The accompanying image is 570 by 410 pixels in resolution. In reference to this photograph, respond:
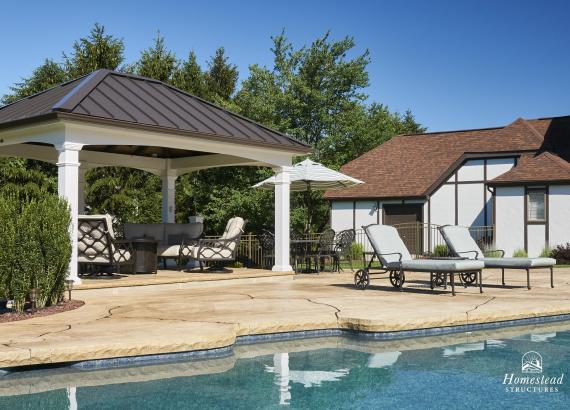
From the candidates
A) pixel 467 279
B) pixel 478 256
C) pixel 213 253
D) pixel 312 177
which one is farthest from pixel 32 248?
pixel 312 177

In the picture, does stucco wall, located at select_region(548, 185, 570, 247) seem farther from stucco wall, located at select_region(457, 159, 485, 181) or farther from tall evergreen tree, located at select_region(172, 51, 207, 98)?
tall evergreen tree, located at select_region(172, 51, 207, 98)

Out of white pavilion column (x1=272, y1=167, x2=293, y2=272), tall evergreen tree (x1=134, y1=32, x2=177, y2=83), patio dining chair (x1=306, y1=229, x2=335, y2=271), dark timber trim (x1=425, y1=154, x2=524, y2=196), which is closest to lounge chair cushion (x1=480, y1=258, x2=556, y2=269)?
patio dining chair (x1=306, y1=229, x2=335, y2=271)

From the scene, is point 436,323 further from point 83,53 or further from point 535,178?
point 83,53

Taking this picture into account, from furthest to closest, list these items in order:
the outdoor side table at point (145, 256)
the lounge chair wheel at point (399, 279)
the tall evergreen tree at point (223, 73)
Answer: the tall evergreen tree at point (223, 73)
the outdoor side table at point (145, 256)
the lounge chair wheel at point (399, 279)

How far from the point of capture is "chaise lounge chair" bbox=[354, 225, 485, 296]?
10703 mm

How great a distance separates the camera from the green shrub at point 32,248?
819cm

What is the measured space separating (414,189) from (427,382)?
81.9 ft

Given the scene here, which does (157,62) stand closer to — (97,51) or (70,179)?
(97,51)

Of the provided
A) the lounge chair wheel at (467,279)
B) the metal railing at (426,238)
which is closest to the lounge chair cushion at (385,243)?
the lounge chair wheel at (467,279)

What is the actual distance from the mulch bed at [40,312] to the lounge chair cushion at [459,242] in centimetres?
669

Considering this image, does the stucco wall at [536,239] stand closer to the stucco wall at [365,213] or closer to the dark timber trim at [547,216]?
the dark timber trim at [547,216]

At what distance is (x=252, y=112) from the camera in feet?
113

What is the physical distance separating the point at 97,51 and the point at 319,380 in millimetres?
26679

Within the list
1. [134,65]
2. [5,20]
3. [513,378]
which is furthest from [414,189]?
[513,378]
